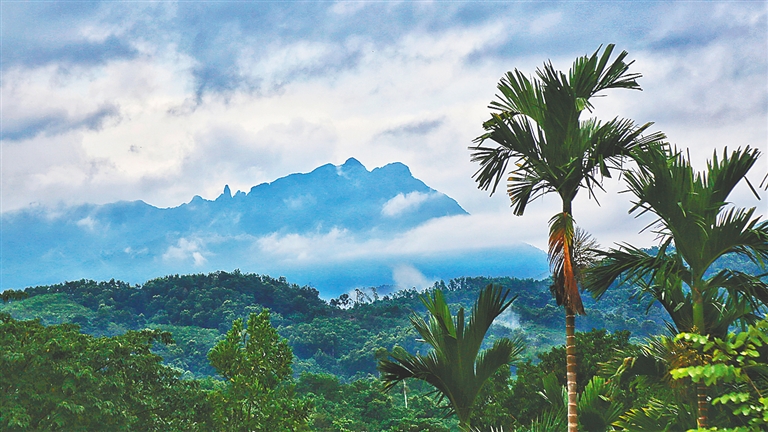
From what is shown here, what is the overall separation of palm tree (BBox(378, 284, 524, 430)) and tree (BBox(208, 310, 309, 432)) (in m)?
8.36

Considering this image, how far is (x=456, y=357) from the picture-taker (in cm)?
697

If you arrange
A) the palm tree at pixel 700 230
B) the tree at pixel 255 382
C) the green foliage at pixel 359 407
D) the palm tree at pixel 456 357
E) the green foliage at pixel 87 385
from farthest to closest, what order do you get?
the green foliage at pixel 359 407 < the tree at pixel 255 382 < the green foliage at pixel 87 385 < the palm tree at pixel 456 357 < the palm tree at pixel 700 230

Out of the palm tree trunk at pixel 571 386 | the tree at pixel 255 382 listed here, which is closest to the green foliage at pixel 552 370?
the tree at pixel 255 382

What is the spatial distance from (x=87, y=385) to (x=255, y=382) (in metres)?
3.08

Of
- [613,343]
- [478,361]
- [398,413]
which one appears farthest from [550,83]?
[398,413]

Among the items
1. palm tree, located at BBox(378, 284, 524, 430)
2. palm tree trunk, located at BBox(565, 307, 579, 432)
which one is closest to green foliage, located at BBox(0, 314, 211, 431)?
palm tree, located at BBox(378, 284, 524, 430)

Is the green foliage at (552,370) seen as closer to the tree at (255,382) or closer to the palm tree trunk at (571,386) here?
the tree at (255,382)

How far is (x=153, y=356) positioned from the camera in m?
15.6

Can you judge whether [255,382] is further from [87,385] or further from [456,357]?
[456,357]

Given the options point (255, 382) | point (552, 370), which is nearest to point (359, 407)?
point (552, 370)

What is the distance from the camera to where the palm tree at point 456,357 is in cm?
691

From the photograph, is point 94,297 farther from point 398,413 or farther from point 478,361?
point 478,361

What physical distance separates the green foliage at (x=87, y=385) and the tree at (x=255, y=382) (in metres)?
0.88

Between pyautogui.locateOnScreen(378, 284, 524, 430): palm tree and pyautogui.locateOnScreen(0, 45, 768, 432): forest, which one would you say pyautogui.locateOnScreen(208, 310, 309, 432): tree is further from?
pyautogui.locateOnScreen(378, 284, 524, 430): palm tree
